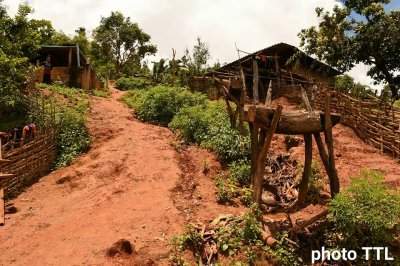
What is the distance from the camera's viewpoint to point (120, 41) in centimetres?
3503

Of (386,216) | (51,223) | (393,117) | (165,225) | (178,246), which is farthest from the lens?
(393,117)

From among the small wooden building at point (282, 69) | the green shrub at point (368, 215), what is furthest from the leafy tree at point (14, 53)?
the green shrub at point (368, 215)

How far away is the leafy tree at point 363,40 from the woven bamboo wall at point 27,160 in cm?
1433

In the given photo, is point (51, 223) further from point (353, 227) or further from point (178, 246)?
point (353, 227)

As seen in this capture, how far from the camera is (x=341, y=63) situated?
18.5m

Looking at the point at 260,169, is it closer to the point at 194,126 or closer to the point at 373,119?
the point at 194,126

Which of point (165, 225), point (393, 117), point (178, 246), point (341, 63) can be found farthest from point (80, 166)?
point (341, 63)

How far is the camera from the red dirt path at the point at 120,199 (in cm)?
597

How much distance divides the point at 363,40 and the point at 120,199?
48.4ft

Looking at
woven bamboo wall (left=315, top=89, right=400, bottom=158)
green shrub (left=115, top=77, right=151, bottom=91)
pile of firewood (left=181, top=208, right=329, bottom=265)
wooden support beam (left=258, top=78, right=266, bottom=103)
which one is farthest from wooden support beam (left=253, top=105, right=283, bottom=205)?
green shrub (left=115, top=77, right=151, bottom=91)

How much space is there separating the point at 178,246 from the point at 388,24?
15437 mm

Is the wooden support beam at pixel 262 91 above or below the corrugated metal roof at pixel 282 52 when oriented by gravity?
below

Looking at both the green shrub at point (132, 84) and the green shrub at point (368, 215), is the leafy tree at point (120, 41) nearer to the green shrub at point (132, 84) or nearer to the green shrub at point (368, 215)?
the green shrub at point (132, 84)

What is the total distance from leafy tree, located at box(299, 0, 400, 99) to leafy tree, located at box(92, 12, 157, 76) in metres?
19.8
